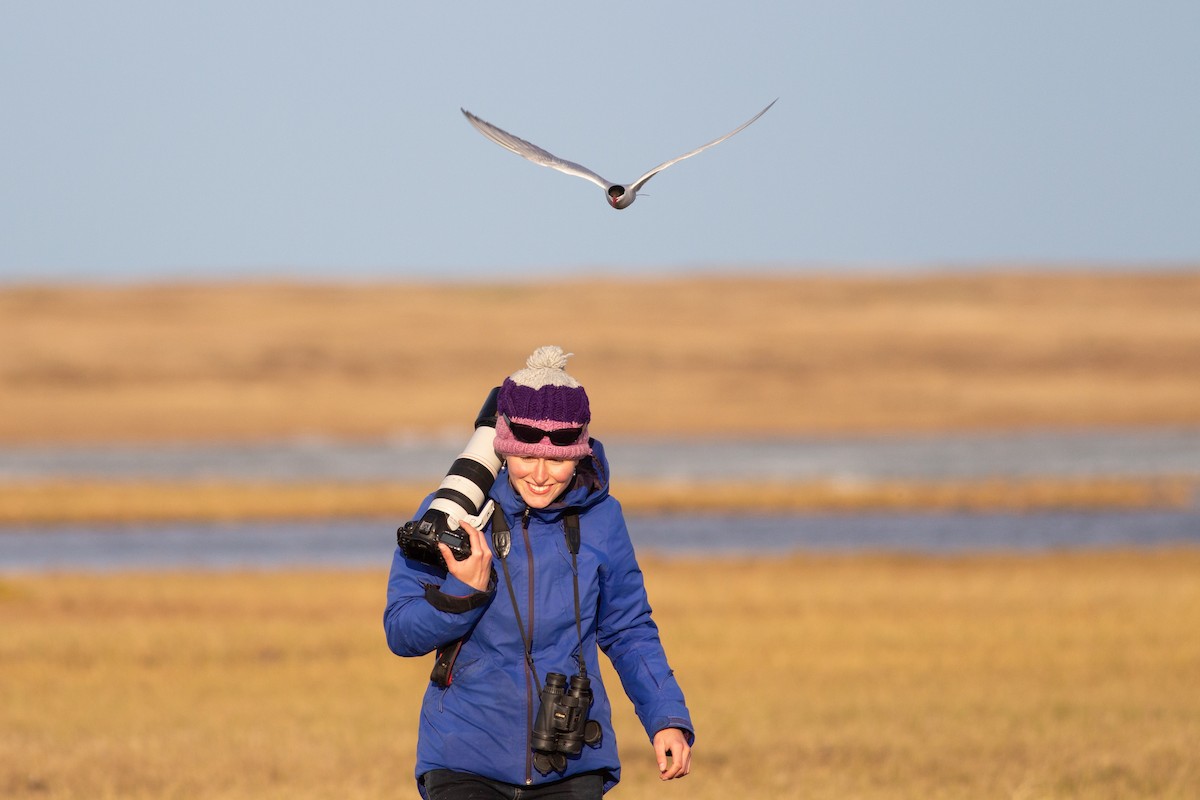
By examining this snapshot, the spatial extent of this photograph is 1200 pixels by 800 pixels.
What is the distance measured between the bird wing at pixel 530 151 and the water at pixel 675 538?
22220mm

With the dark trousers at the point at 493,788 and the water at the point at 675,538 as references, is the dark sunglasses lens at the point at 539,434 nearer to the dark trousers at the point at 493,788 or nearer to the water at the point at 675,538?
the dark trousers at the point at 493,788

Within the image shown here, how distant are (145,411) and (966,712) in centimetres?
8329

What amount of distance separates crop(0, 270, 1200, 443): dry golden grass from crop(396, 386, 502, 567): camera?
79.4 metres

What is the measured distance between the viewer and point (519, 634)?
5691 mm

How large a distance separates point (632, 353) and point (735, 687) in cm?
9235

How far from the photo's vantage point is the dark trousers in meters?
5.70

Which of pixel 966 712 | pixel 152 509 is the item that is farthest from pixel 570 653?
pixel 152 509

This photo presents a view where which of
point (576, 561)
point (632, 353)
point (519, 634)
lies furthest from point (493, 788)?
point (632, 353)

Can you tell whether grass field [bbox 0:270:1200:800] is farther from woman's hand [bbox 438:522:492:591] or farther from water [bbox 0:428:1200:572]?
woman's hand [bbox 438:522:492:591]

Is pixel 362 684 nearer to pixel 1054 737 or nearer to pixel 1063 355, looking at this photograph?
pixel 1054 737

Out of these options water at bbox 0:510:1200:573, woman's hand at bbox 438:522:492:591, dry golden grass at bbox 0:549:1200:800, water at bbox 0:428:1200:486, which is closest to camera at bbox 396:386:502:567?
woman's hand at bbox 438:522:492:591

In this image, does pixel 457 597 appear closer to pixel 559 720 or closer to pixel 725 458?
pixel 559 720

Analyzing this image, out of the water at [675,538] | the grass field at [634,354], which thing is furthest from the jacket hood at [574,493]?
the grass field at [634,354]

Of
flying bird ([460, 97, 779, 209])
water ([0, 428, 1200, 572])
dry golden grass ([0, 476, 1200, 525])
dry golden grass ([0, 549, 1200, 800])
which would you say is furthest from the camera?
dry golden grass ([0, 476, 1200, 525])
